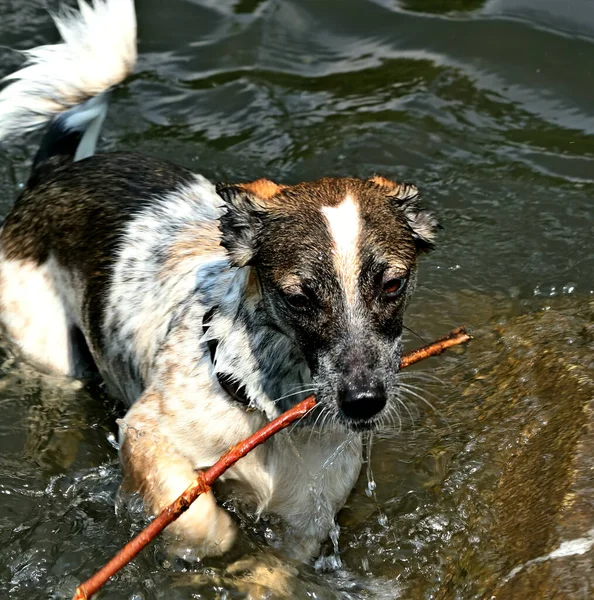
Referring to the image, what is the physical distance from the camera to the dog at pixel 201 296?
12.2 feet

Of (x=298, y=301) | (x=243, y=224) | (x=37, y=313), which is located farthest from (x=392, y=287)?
(x=37, y=313)

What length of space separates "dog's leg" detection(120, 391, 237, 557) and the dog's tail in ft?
6.88

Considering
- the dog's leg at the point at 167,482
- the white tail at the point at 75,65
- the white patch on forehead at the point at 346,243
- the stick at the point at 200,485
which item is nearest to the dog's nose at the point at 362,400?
the stick at the point at 200,485

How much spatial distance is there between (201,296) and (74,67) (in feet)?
6.31

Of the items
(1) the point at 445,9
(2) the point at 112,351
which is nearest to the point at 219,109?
(1) the point at 445,9

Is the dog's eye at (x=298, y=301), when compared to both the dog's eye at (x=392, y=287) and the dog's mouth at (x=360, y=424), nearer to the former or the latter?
the dog's eye at (x=392, y=287)

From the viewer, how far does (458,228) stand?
22.2 ft

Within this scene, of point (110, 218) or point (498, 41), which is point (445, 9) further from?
point (110, 218)

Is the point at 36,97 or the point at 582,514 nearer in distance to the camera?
the point at 582,514

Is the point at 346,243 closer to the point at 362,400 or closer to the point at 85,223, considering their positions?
the point at 362,400

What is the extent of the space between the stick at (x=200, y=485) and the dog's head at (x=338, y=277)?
0.50ft

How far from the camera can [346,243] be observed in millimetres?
3645

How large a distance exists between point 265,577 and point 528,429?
1.41m

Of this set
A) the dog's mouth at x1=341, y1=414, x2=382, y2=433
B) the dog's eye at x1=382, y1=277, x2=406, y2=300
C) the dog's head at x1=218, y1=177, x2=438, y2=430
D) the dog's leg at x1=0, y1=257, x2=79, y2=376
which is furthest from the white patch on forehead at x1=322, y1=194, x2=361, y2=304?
the dog's leg at x1=0, y1=257, x2=79, y2=376
